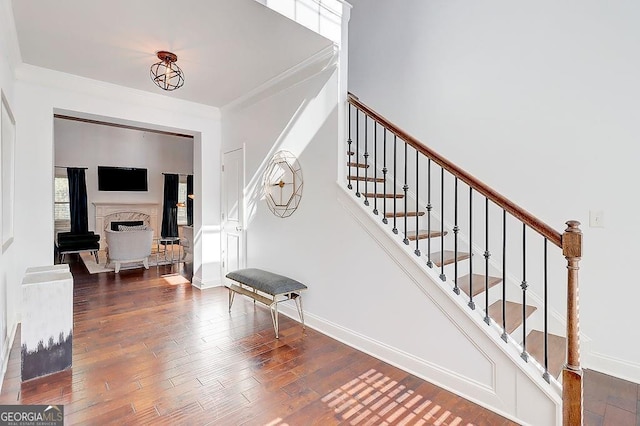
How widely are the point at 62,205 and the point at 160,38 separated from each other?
789cm

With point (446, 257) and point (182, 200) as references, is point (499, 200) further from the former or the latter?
point (182, 200)

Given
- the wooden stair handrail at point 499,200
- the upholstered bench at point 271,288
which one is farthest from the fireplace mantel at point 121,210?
the wooden stair handrail at point 499,200

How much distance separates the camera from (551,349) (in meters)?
2.35

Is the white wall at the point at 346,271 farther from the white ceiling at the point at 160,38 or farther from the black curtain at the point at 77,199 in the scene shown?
the black curtain at the point at 77,199

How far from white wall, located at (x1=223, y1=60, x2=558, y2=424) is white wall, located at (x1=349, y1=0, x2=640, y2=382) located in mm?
1083

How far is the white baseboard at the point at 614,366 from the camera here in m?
2.30

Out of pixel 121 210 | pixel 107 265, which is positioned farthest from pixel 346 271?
pixel 121 210

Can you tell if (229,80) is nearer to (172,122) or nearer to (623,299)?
(172,122)

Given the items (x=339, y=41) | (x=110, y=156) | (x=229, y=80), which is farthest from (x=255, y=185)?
(x=110, y=156)

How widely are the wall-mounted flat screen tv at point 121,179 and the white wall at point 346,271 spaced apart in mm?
6385

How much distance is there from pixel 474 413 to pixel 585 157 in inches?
79.1

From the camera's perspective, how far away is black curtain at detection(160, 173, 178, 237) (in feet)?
31.8

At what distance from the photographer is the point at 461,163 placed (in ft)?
10.5

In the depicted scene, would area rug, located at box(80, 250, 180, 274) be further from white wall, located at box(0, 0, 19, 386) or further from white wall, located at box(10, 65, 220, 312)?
white wall, located at box(0, 0, 19, 386)
